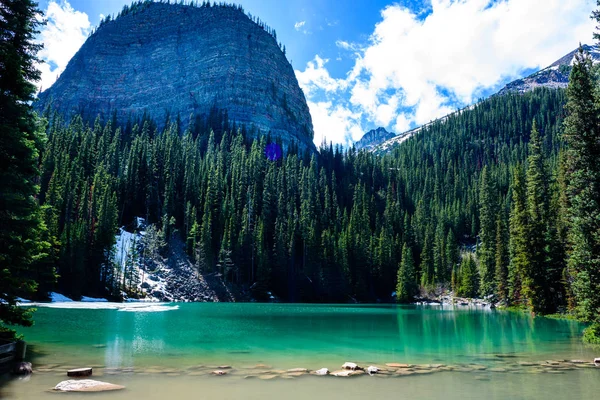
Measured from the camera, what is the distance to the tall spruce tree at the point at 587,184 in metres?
22.0

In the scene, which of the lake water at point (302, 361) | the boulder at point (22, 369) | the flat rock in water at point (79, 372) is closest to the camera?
the lake water at point (302, 361)

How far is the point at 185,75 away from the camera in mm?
182625

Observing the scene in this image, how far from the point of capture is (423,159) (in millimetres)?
193500

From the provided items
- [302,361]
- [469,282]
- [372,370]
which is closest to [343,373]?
[372,370]

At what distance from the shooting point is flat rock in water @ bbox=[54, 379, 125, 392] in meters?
11.7

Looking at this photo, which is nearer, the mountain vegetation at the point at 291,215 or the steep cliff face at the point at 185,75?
the mountain vegetation at the point at 291,215

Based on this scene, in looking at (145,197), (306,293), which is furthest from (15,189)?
(145,197)

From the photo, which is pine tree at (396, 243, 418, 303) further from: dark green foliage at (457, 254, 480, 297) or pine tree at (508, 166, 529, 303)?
pine tree at (508, 166, 529, 303)

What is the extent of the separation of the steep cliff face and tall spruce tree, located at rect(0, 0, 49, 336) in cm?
14783

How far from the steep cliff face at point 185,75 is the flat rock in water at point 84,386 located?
155 metres

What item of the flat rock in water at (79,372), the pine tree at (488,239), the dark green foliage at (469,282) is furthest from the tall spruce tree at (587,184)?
the dark green foliage at (469,282)

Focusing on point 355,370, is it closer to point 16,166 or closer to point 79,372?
point 79,372

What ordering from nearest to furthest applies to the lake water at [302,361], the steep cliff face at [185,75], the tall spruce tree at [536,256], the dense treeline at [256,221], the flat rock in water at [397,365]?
1. the lake water at [302,361]
2. the flat rock in water at [397,365]
3. the tall spruce tree at [536,256]
4. the dense treeline at [256,221]
5. the steep cliff face at [185,75]

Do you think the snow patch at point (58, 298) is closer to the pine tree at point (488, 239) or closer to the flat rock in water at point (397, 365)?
the flat rock in water at point (397, 365)
